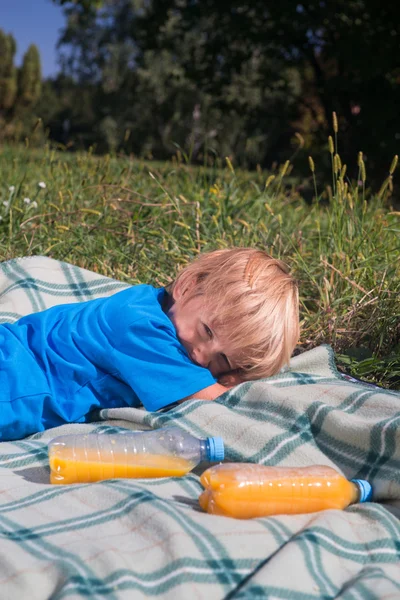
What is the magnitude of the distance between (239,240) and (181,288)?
56.5 inches

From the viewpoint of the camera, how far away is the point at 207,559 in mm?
1807

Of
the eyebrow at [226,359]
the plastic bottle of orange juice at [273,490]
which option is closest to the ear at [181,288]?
the eyebrow at [226,359]

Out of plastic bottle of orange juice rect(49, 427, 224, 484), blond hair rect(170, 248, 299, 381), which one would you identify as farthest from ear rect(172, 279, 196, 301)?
plastic bottle of orange juice rect(49, 427, 224, 484)

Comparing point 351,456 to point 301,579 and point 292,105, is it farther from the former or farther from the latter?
point 292,105

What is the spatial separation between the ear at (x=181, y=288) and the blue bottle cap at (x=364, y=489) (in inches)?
37.4

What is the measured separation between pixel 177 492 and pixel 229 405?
61 cm

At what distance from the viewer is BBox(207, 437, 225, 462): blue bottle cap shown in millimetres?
2377

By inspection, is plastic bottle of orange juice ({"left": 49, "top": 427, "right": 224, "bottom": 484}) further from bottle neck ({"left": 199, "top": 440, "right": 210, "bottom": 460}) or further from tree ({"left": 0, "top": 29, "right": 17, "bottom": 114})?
tree ({"left": 0, "top": 29, "right": 17, "bottom": 114})

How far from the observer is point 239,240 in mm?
4199

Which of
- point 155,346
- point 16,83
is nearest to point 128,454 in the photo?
point 155,346

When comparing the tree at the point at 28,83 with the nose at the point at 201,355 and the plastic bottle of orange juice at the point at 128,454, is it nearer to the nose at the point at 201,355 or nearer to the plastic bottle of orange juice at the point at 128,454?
the nose at the point at 201,355

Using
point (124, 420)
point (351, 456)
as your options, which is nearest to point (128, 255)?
point (124, 420)

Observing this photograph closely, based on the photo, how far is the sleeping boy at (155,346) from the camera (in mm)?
2625

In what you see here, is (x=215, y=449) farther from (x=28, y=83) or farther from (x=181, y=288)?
(x=28, y=83)
